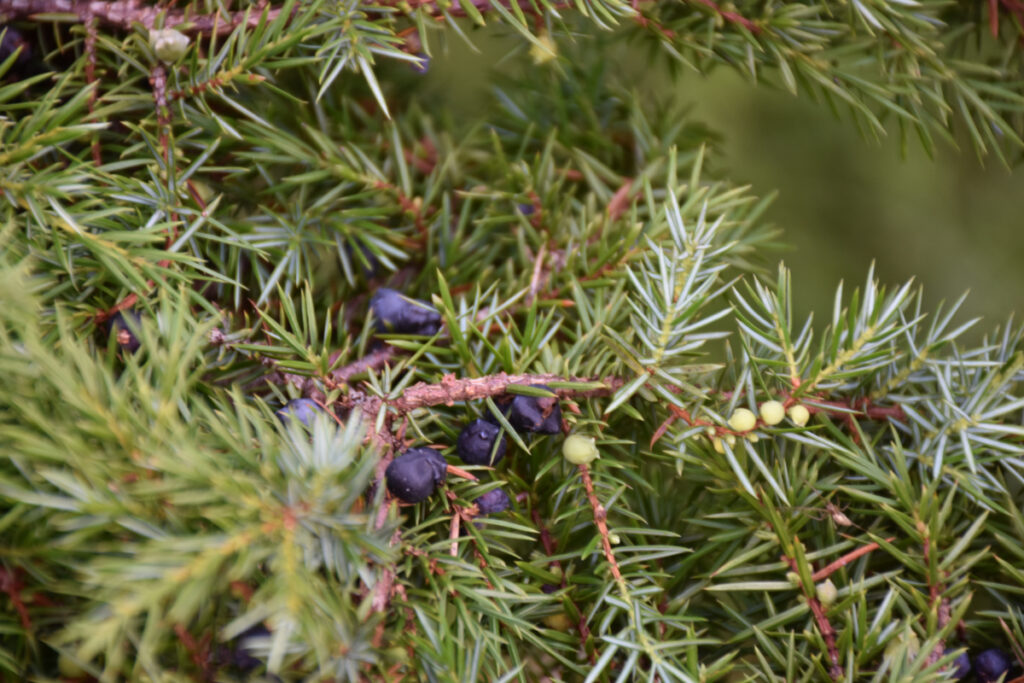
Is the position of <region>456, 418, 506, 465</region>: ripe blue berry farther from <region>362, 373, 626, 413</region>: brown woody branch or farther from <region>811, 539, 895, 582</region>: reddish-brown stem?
<region>811, 539, 895, 582</region>: reddish-brown stem

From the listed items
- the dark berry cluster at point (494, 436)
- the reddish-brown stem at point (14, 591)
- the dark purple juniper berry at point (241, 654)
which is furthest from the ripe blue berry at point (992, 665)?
the reddish-brown stem at point (14, 591)

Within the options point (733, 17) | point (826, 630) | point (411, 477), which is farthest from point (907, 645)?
point (733, 17)

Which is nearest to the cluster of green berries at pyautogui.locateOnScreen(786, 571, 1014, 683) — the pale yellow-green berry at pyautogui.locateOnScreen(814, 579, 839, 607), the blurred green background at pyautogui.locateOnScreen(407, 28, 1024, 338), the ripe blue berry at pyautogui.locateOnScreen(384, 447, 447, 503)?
the pale yellow-green berry at pyautogui.locateOnScreen(814, 579, 839, 607)

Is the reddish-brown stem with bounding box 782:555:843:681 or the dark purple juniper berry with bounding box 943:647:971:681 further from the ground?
the reddish-brown stem with bounding box 782:555:843:681

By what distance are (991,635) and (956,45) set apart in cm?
47

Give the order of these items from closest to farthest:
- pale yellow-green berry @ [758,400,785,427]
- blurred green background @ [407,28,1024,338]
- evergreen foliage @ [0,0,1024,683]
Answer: evergreen foliage @ [0,0,1024,683] < pale yellow-green berry @ [758,400,785,427] < blurred green background @ [407,28,1024,338]

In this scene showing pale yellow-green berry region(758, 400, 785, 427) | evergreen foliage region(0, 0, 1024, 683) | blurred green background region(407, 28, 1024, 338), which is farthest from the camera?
blurred green background region(407, 28, 1024, 338)

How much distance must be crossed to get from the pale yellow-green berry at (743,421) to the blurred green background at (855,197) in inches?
27.1

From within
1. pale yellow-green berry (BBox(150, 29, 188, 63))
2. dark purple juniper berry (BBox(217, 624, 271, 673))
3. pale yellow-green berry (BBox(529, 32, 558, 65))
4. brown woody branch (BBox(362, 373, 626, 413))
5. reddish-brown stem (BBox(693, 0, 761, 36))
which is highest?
reddish-brown stem (BBox(693, 0, 761, 36))

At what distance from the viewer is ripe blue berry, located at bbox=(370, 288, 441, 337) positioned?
0.45 metres

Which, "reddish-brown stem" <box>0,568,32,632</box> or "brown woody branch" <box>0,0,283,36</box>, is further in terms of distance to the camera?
"brown woody branch" <box>0,0,283,36</box>

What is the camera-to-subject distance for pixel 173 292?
1.18ft

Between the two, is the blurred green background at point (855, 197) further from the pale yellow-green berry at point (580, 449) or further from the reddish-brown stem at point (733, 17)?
the pale yellow-green berry at point (580, 449)

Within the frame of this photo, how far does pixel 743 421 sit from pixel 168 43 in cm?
39
